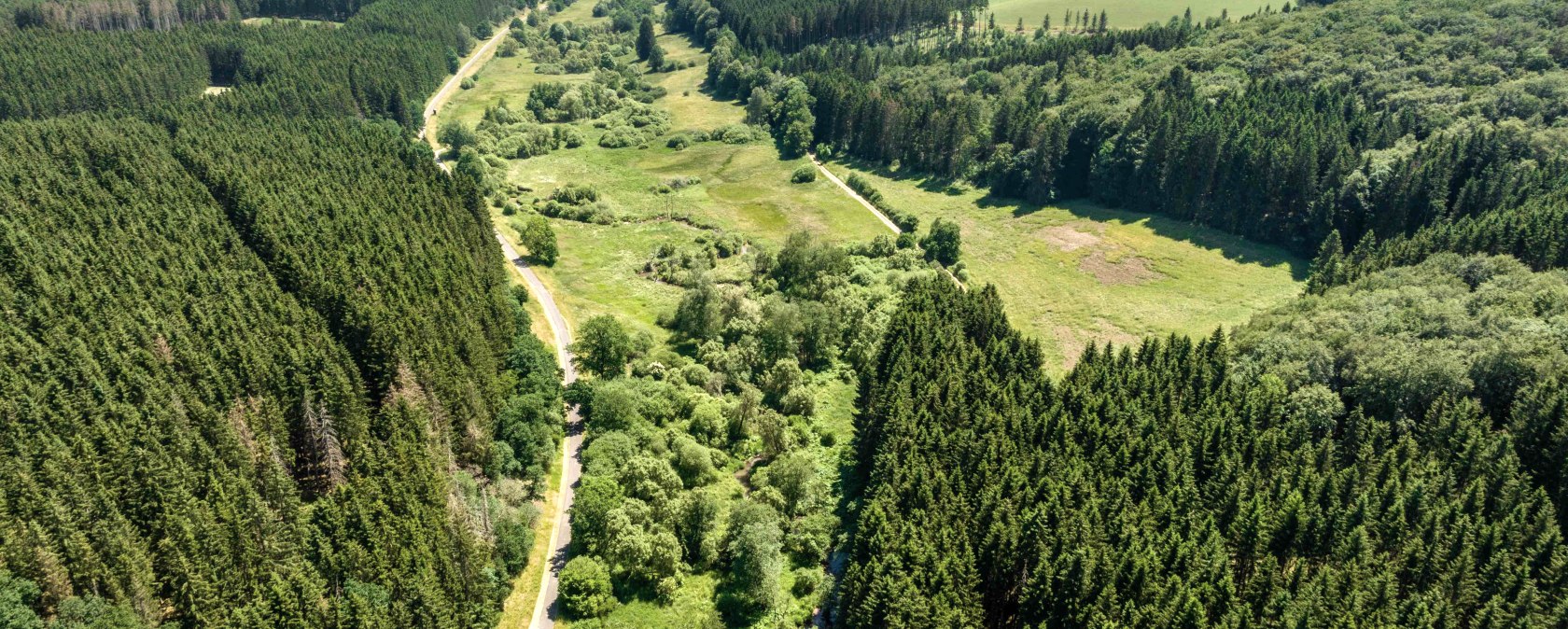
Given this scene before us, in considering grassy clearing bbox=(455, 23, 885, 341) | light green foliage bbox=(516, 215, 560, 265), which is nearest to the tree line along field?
grassy clearing bbox=(455, 23, 885, 341)

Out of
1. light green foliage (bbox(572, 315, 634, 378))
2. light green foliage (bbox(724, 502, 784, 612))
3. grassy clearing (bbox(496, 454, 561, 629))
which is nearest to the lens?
grassy clearing (bbox(496, 454, 561, 629))

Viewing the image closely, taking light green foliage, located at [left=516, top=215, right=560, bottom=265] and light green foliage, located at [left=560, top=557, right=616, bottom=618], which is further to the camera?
light green foliage, located at [left=516, top=215, right=560, bottom=265]

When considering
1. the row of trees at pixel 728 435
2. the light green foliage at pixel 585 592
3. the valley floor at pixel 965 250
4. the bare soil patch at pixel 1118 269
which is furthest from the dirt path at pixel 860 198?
the light green foliage at pixel 585 592

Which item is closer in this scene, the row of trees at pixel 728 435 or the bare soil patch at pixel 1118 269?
the row of trees at pixel 728 435

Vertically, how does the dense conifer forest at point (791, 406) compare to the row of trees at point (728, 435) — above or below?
above

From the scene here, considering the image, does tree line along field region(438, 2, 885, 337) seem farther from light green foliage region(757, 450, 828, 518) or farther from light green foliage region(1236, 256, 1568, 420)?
light green foliage region(1236, 256, 1568, 420)

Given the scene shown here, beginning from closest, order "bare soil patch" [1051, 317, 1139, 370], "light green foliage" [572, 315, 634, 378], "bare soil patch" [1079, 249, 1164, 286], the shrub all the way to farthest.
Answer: "light green foliage" [572, 315, 634, 378], "bare soil patch" [1051, 317, 1139, 370], "bare soil patch" [1079, 249, 1164, 286], the shrub

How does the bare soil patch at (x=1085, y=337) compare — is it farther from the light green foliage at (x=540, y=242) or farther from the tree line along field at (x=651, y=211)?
the light green foliage at (x=540, y=242)
